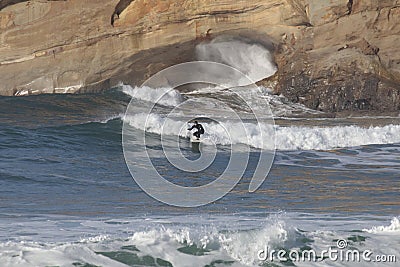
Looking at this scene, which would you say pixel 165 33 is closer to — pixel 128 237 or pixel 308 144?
pixel 308 144

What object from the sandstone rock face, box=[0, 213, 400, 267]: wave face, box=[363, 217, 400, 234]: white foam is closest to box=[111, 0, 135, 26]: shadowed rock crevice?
the sandstone rock face

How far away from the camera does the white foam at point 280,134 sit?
16078 mm

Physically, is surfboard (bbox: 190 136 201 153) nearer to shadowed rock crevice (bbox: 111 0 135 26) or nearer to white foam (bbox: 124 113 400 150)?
white foam (bbox: 124 113 400 150)

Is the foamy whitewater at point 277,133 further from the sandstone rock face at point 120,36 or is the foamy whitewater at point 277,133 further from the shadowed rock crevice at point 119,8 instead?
the shadowed rock crevice at point 119,8

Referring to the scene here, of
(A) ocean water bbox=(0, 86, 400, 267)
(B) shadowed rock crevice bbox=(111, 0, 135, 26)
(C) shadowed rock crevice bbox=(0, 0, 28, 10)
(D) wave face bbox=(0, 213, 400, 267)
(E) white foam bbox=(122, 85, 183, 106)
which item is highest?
(C) shadowed rock crevice bbox=(0, 0, 28, 10)

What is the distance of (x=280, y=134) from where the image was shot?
652 inches

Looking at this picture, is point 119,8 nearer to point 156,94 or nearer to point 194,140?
point 156,94

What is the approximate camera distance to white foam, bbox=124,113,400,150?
16.1 m

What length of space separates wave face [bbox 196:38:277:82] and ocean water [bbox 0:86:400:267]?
28.3 inches

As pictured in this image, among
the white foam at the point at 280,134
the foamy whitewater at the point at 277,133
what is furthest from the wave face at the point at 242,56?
the white foam at the point at 280,134

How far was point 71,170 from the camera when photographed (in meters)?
12.0

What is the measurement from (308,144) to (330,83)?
3.89 m

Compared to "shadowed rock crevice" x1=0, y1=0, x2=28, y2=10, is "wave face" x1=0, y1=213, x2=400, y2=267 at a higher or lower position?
lower

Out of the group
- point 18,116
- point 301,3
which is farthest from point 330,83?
point 18,116
